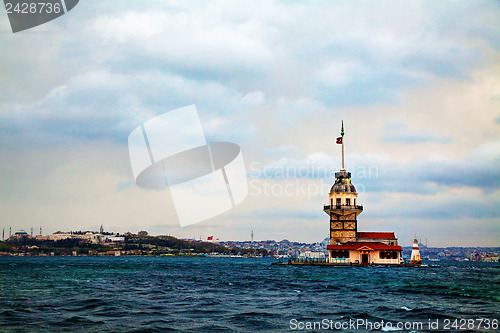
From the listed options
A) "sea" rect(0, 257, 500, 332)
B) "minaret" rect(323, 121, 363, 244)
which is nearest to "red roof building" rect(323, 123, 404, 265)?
"minaret" rect(323, 121, 363, 244)

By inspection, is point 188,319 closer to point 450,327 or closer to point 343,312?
point 343,312

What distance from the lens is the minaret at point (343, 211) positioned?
108188mm

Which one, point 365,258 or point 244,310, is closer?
point 244,310

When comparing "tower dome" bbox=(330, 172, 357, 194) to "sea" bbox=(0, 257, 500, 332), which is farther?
"tower dome" bbox=(330, 172, 357, 194)

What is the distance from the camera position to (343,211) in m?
108

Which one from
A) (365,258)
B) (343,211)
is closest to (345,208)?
(343,211)

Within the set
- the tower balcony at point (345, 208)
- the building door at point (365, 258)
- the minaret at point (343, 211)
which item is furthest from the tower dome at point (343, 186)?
the building door at point (365, 258)

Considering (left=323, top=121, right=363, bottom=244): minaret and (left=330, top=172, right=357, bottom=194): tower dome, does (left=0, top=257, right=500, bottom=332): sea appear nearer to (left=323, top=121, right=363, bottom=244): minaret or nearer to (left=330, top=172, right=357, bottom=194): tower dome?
(left=323, top=121, right=363, bottom=244): minaret

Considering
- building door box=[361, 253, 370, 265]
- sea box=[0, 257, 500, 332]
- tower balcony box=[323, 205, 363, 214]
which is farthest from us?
tower balcony box=[323, 205, 363, 214]

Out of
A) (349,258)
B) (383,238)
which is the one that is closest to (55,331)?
(349,258)

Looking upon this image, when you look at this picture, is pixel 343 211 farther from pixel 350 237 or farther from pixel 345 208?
pixel 350 237

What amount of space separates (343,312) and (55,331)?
58.9 feet

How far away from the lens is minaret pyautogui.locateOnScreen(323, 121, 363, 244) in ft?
355

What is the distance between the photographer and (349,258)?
104 m
